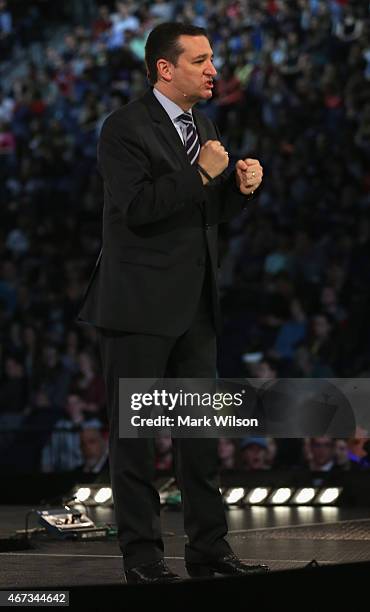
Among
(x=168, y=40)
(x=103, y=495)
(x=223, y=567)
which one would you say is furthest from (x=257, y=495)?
(x=168, y=40)

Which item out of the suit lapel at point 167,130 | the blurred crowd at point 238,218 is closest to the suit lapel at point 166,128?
the suit lapel at point 167,130

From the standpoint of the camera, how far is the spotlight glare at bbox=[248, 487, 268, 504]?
18.5 feet

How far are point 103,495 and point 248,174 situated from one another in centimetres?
268

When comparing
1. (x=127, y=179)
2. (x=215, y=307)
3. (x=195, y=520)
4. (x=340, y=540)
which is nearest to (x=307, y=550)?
(x=340, y=540)

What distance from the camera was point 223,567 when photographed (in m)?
3.28

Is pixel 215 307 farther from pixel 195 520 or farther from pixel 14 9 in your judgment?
pixel 14 9

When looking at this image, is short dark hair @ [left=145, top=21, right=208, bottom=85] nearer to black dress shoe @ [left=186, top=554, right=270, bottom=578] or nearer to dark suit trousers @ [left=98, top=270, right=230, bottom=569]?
dark suit trousers @ [left=98, top=270, right=230, bottom=569]

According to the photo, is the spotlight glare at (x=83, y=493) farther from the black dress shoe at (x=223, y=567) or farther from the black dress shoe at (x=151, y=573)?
the black dress shoe at (x=151, y=573)

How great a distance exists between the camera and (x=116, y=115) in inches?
A: 133

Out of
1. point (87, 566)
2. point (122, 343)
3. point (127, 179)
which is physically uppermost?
point (127, 179)

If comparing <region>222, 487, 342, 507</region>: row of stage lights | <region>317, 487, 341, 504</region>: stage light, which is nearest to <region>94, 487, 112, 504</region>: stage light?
<region>222, 487, 342, 507</region>: row of stage lights

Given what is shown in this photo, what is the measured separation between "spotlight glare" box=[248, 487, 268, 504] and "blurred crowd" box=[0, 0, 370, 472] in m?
0.60

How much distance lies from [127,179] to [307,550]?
1292 millimetres

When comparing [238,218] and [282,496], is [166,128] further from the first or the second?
[238,218]
